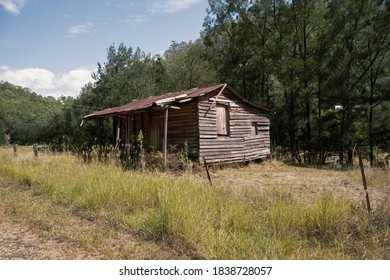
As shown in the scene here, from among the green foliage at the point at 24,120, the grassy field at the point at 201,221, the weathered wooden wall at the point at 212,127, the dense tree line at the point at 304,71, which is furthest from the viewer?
the green foliage at the point at 24,120

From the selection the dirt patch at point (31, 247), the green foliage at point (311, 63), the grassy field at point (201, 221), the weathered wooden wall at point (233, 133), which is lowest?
the dirt patch at point (31, 247)

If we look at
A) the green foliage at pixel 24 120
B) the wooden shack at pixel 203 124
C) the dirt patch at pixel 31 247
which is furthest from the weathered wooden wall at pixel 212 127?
the green foliage at pixel 24 120

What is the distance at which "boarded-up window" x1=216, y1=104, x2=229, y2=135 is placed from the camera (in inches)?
578

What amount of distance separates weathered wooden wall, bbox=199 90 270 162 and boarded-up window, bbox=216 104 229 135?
0.15m

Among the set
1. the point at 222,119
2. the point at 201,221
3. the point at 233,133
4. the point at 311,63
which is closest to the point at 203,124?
the point at 222,119

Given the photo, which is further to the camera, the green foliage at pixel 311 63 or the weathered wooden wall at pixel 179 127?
the green foliage at pixel 311 63

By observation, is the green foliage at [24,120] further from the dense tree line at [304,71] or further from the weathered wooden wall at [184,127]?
the weathered wooden wall at [184,127]

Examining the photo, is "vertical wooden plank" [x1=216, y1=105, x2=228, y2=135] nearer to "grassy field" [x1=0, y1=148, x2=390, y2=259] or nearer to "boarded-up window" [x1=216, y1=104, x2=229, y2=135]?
"boarded-up window" [x1=216, y1=104, x2=229, y2=135]

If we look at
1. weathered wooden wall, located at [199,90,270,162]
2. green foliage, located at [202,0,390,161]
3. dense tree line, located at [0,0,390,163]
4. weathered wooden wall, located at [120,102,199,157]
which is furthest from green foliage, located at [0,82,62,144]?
weathered wooden wall, located at [199,90,270,162]

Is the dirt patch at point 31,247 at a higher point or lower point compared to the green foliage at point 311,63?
lower

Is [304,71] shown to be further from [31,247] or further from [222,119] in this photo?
[31,247]

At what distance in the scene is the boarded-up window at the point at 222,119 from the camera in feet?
48.1

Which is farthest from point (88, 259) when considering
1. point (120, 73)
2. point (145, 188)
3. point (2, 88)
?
point (2, 88)

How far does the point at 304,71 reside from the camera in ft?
67.1
